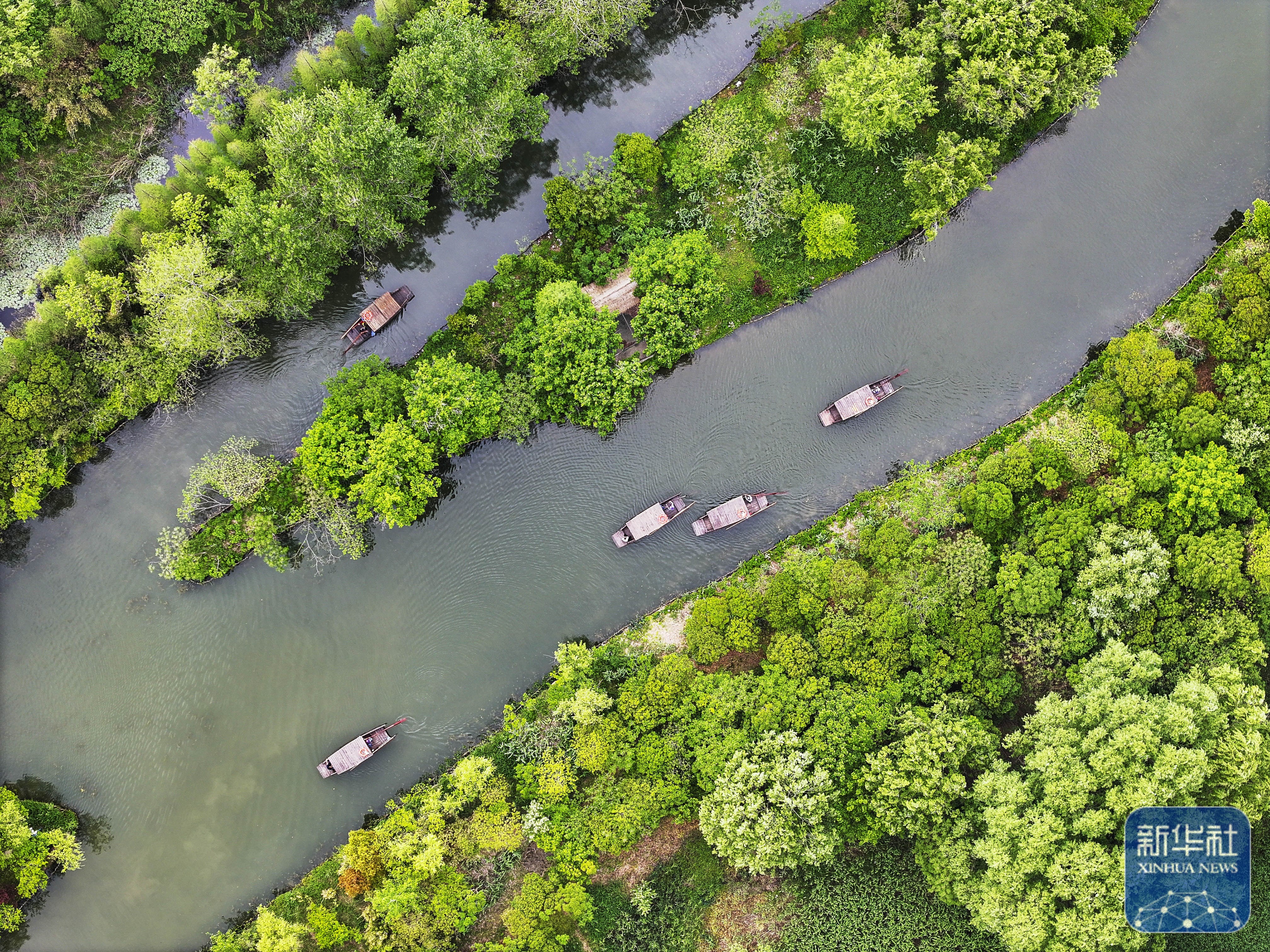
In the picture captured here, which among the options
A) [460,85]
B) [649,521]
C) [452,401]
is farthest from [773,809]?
[460,85]

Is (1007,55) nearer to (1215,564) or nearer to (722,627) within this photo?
(1215,564)

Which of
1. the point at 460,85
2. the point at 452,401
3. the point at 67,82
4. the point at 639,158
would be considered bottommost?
the point at 452,401

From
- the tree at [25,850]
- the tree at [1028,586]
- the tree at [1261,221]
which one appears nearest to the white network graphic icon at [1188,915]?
the tree at [1028,586]

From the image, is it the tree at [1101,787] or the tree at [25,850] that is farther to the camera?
the tree at [25,850]

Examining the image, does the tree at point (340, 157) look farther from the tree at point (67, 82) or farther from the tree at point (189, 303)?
the tree at point (67, 82)

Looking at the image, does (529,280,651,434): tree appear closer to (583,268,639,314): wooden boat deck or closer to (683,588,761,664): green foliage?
(583,268,639,314): wooden boat deck

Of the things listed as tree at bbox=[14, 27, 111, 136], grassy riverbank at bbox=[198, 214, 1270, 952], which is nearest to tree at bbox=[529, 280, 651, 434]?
grassy riverbank at bbox=[198, 214, 1270, 952]

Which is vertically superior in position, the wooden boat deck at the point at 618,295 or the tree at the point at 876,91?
the tree at the point at 876,91
